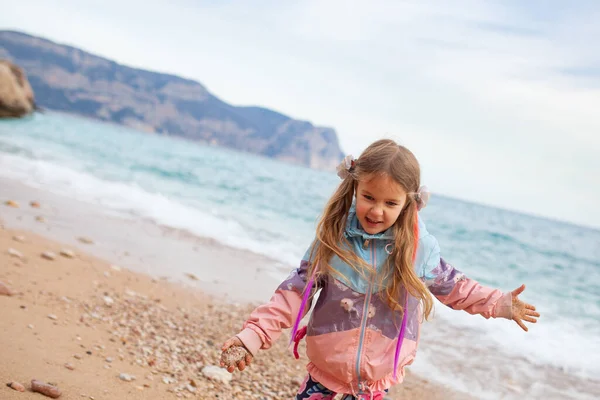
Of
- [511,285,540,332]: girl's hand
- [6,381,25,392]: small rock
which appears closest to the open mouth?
[511,285,540,332]: girl's hand

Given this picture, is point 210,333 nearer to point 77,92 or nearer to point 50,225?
point 50,225

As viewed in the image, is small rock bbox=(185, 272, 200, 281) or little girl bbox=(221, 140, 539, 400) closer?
little girl bbox=(221, 140, 539, 400)

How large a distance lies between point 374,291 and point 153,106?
5383 inches

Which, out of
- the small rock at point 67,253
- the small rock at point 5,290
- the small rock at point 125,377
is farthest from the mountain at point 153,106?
the small rock at point 125,377

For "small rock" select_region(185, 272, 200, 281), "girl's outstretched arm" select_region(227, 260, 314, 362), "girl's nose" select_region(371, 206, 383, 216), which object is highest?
"girl's nose" select_region(371, 206, 383, 216)

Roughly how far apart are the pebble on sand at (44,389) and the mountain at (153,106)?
377 feet

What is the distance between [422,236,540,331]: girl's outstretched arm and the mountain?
114998 millimetres

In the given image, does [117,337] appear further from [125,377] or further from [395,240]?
[395,240]

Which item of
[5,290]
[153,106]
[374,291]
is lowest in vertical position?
[5,290]

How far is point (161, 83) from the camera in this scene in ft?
464

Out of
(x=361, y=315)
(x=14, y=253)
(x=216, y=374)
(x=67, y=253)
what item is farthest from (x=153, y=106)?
(x=361, y=315)

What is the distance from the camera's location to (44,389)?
9.05 ft

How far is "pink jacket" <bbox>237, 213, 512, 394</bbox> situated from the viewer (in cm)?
238

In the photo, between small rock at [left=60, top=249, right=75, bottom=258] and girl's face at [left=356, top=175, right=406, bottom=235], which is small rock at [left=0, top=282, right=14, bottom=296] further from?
girl's face at [left=356, top=175, right=406, bottom=235]
